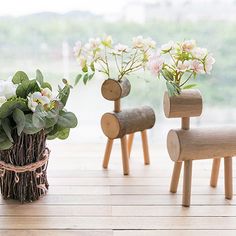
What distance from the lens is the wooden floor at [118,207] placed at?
1206 mm

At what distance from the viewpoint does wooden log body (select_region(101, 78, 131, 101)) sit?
59.7 inches

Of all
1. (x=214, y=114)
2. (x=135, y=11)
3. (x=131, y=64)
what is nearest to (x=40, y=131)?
(x=131, y=64)

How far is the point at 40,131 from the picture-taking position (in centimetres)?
134

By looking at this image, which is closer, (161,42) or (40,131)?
(40,131)

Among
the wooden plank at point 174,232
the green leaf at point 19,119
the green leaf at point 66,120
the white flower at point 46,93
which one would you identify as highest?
the white flower at point 46,93

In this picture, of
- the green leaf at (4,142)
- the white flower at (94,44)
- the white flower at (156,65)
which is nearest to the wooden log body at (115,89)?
the white flower at (94,44)

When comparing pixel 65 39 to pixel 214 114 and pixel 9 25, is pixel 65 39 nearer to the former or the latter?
pixel 9 25

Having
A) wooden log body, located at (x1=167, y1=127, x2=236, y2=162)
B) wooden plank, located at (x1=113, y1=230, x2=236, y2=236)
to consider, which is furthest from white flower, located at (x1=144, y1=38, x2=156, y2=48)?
wooden plank, located at (x1=113, y1=230, x2=236, y2=236)

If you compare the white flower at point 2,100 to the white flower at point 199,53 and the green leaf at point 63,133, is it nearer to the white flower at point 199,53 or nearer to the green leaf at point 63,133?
the green leaf at point 63,133

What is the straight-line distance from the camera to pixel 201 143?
1.32 metres

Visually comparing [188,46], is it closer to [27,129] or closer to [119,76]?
[119,76]

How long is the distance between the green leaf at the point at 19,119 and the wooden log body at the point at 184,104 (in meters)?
0.46

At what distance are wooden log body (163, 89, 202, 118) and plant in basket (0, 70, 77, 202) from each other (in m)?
→ 0.32

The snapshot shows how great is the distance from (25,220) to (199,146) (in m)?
0.59
